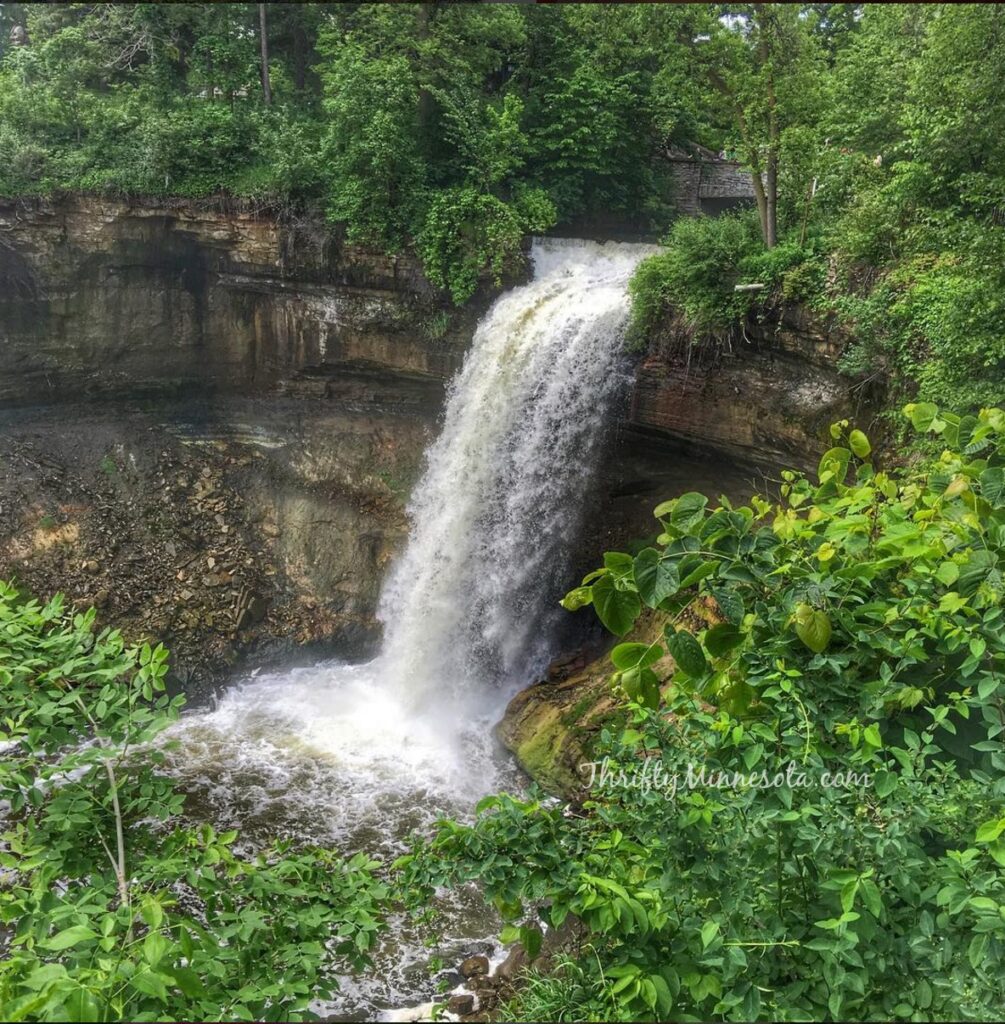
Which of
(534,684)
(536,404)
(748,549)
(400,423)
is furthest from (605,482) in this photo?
(748,549)

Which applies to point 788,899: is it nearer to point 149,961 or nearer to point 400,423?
point 149,961

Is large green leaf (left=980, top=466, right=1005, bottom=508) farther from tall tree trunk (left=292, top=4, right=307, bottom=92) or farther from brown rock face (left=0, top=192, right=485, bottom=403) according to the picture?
tall tree trunk (left=292, top=4, right=307, bottom=92)

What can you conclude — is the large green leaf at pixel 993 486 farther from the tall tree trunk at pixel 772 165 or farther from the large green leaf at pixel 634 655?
the tall tree trunk at pixel 772 165

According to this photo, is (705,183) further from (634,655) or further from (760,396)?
(634,655)

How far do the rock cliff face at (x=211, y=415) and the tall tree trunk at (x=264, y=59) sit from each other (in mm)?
2693

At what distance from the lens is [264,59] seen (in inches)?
502

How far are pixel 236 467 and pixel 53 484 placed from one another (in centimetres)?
273

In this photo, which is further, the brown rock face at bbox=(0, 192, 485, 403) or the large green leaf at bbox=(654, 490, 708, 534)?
the brown rock face at bbox=(0, 192, 485, 403)

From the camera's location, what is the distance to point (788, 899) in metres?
2.31

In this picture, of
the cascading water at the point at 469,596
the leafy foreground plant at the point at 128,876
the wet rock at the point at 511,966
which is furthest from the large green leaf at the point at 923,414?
the cascading water at the point at 469,596

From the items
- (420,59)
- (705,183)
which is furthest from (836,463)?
(705,183)

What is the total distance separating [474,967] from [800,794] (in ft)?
16.2

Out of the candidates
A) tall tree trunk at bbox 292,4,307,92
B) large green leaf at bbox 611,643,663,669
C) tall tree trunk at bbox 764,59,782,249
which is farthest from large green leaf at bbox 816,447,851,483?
tall tree trunk at bbox 292,4,307,92

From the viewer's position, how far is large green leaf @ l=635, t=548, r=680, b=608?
2.13m
